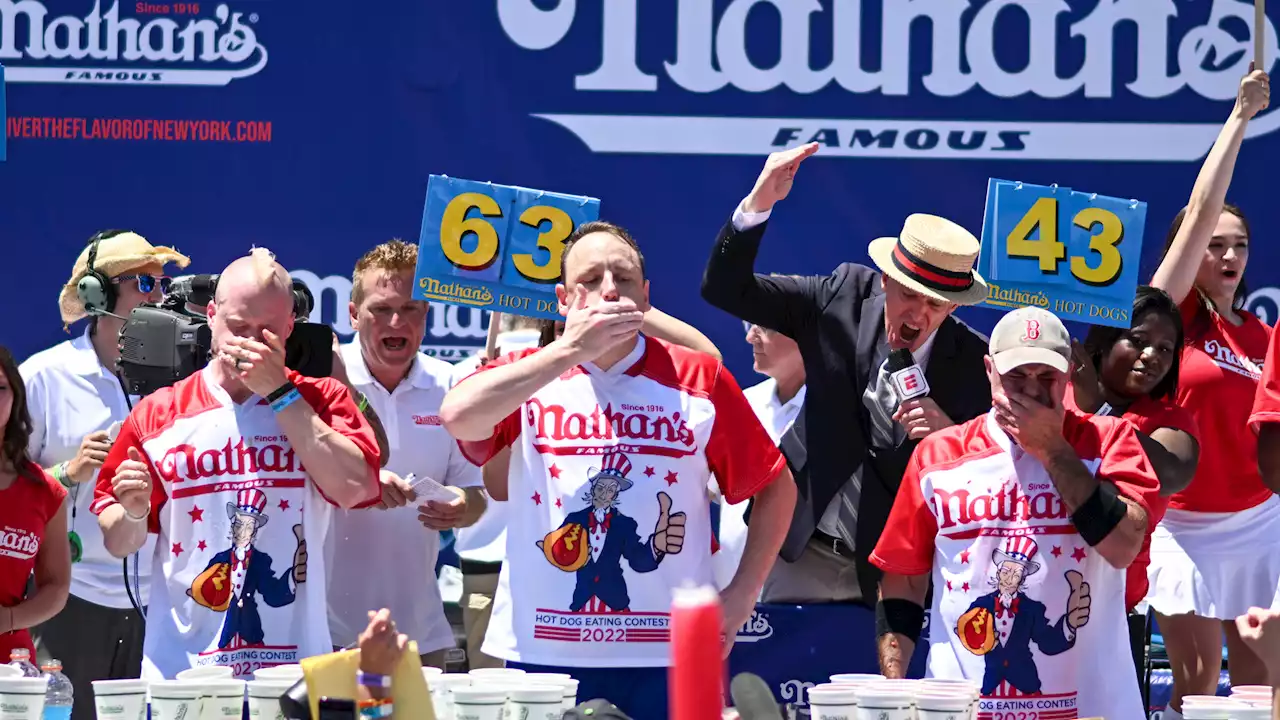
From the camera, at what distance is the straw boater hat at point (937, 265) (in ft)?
13.8

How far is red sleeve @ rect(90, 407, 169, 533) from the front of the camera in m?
3.58

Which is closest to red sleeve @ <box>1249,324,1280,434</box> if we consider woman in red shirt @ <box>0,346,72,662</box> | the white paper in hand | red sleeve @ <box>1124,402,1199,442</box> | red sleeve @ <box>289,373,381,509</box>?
red sleeve @ <box>1124,402,1199,442</box>

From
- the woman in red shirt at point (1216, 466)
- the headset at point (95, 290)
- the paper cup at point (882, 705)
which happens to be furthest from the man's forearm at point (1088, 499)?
the headset at point (95, 290)

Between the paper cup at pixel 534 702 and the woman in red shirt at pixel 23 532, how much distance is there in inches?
72.5

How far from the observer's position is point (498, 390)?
3.37 meters

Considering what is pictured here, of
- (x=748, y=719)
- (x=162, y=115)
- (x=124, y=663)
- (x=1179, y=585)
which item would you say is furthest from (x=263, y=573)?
(x=162, y=115)

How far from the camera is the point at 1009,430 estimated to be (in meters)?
3.38

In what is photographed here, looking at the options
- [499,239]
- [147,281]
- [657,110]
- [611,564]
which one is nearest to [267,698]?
[611,564]

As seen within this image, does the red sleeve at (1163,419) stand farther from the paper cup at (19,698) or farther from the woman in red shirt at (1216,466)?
the paper cup at (19,698)

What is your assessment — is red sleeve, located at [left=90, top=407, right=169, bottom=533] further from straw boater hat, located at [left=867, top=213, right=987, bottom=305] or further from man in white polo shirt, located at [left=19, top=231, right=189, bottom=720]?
straw boater hat, located at [left=867, top=213, right=987, bottom=305]

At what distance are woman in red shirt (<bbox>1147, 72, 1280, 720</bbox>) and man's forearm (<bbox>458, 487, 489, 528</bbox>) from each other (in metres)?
2.07

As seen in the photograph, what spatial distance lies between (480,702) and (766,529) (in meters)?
1.02

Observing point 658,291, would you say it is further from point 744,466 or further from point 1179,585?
point 744,466

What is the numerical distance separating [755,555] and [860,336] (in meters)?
1.01
